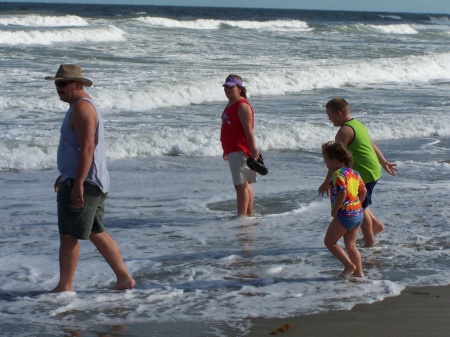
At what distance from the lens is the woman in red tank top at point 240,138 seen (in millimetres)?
7594

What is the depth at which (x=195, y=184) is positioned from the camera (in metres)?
9.49

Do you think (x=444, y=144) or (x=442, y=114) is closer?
(x=444, y=144)

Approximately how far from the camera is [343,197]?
5594 millimetres

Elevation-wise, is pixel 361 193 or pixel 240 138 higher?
pixel 240 138

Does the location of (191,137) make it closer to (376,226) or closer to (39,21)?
(376,226)

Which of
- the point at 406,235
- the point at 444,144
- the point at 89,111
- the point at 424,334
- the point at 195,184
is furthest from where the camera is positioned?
the point at 444,144

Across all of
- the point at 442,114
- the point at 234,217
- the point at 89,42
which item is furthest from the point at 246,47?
the point at 234,217

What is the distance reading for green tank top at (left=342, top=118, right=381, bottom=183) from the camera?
631cm

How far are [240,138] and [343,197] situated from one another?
2.30 meters

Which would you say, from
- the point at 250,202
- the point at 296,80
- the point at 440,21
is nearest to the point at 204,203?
the point at 250,202

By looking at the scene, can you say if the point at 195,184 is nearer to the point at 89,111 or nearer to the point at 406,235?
the point at 406,235

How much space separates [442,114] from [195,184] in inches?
317

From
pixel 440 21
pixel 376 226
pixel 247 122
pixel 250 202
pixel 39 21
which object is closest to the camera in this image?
pixel 376 226

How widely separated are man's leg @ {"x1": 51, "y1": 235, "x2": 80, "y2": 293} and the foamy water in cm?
7
